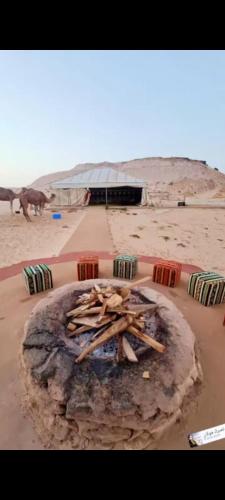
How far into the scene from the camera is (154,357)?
10.6 feet

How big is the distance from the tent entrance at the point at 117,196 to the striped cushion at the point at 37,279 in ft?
84.3

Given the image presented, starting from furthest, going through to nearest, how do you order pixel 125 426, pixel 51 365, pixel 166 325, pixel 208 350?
pixel 208 350
pixel 166 325
pixel 51 365
pixel 125 426

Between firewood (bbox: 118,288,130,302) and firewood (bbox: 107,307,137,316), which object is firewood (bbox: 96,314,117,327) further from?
firewood (bbox: 118,288,130,302)

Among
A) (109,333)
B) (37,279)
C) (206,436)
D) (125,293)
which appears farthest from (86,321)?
(37,279)

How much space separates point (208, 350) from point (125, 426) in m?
2.26

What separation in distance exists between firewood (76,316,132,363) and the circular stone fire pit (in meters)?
0.10

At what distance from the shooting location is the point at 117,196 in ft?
105

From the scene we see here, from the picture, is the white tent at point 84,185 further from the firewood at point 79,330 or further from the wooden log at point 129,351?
the wooden log at point 129,351

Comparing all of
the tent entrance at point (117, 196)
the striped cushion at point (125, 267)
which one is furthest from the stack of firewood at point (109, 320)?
the tent entrance at point (117, 196)

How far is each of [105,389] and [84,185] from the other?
80.7ft

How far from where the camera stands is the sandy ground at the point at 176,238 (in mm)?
9758

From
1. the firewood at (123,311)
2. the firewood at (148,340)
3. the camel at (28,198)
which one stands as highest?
the camel at (28,198)
